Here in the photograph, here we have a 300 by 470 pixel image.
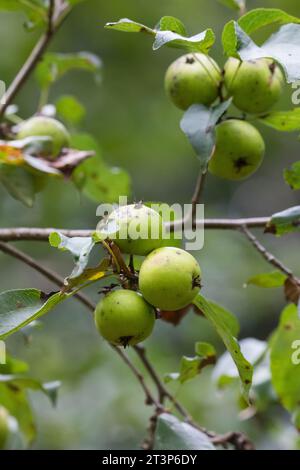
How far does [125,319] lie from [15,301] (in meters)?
0.18

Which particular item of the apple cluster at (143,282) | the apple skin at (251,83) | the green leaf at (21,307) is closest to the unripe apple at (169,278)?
the apple cluster at (143,282)

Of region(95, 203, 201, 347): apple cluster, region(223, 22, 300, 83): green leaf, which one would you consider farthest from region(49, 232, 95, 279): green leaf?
region(223, 22, 300, 83): green leaf

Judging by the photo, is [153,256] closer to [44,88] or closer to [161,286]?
[161,286]

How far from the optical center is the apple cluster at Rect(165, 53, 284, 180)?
4.42ft

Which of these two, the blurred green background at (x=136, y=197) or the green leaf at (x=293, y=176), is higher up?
the green leaf at (x=293, y=176)

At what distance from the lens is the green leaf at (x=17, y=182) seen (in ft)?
5.34

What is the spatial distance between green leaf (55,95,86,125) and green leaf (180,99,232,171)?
83 centimetres

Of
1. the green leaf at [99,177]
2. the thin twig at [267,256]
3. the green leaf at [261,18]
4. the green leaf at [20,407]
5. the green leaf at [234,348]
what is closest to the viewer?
the green leaf at [234,348]

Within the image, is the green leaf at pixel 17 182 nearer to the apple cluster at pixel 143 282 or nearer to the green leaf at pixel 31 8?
the green leaf at pixel 31 8

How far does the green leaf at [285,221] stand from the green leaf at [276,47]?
312 mm

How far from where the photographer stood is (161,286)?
104cm

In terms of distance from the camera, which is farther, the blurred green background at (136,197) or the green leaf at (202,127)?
the blurred green background at (136,197)

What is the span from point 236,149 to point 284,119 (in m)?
0.14

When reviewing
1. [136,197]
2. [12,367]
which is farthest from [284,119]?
[136,197]
